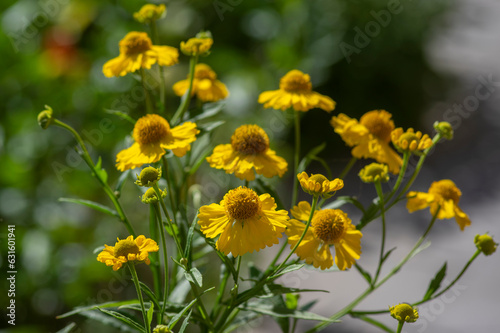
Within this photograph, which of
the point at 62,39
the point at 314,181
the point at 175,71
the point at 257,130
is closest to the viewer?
the point at 314,181

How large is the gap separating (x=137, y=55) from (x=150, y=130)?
0.13 m

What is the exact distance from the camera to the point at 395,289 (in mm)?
2139

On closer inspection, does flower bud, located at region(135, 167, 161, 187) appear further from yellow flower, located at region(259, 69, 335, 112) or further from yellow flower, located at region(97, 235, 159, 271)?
yellow flower, located at region(259, 69, 335, 112)

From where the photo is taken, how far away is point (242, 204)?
0.48 metres

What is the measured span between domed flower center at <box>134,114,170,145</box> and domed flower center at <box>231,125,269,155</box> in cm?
7

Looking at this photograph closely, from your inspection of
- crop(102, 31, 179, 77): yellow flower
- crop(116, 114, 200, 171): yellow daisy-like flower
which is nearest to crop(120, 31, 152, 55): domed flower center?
crop(102, 31, 179, 77): yellow flower

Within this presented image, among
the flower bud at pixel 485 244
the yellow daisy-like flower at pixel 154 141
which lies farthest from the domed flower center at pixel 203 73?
the flower bud at pixel 485 244

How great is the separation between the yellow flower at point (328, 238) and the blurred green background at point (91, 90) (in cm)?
42

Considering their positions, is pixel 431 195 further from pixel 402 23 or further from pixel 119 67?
pixel 402 23

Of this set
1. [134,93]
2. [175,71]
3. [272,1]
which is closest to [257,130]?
[134,93]

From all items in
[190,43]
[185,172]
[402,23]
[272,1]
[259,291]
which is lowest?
[259,291]

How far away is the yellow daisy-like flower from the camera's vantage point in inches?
21.5

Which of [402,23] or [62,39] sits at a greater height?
[402,23]

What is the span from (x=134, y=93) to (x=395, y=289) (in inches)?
49.4
